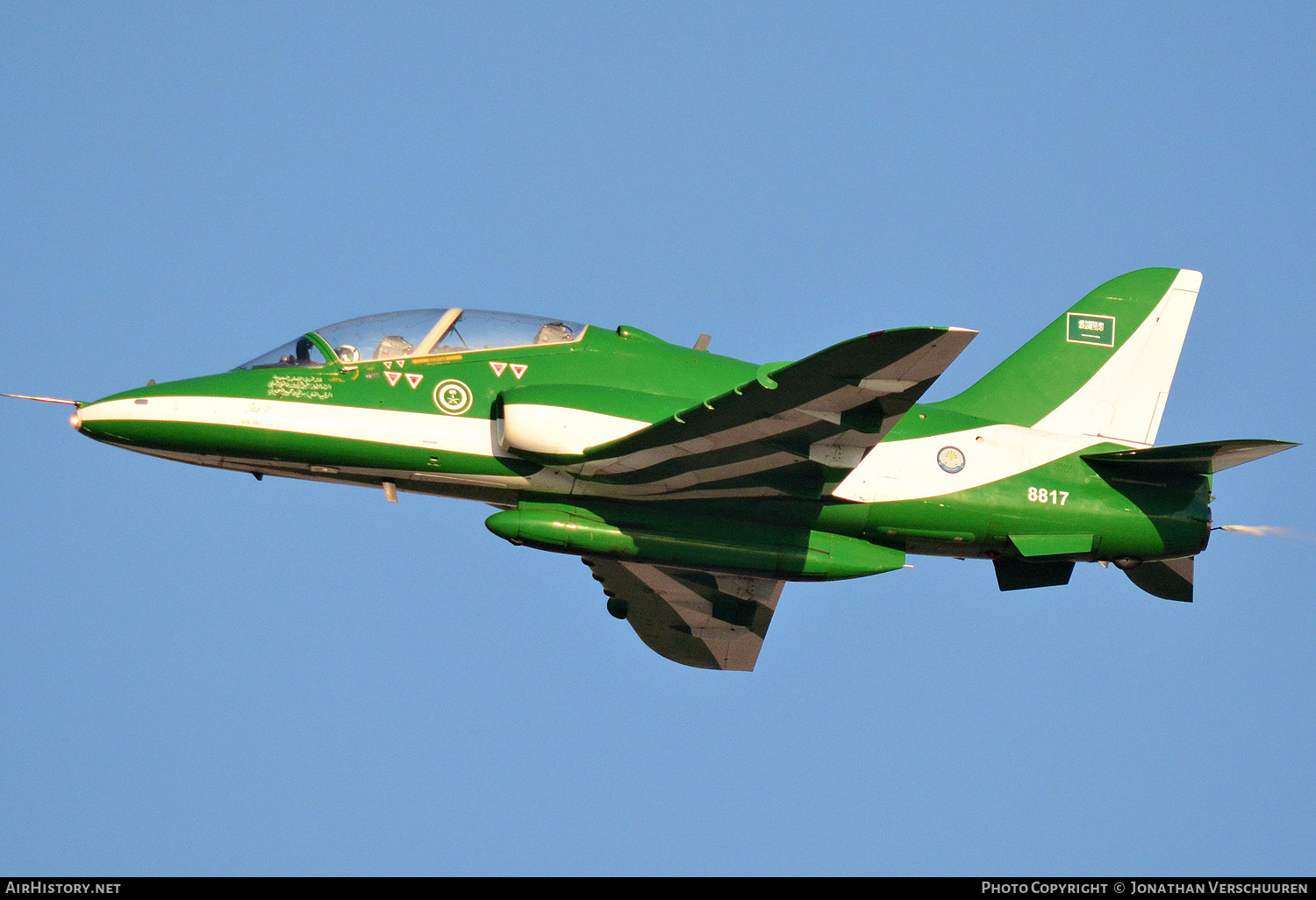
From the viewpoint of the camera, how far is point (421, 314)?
1825 cm

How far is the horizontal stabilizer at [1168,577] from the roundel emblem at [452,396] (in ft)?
31.5

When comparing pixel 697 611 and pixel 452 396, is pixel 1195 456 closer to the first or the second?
pixel 697 611

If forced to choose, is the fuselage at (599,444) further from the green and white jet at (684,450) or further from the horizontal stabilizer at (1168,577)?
the horizontal stabilizer at (1168,577)

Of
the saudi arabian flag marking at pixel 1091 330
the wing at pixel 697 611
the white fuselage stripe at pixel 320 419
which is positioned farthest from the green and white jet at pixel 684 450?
the wing at pixel 697 611

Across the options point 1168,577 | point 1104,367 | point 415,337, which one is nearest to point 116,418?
→ point 415,337

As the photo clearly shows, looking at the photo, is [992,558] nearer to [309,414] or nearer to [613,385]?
[613,385]

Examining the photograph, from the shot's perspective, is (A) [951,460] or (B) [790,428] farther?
(A) [951,460]

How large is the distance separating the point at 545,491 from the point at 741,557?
2807 mm

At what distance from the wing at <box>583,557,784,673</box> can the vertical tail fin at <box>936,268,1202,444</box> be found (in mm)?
4494

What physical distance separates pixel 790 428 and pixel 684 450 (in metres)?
1.33

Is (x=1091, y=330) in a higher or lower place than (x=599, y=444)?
higher

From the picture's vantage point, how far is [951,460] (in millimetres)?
18359
